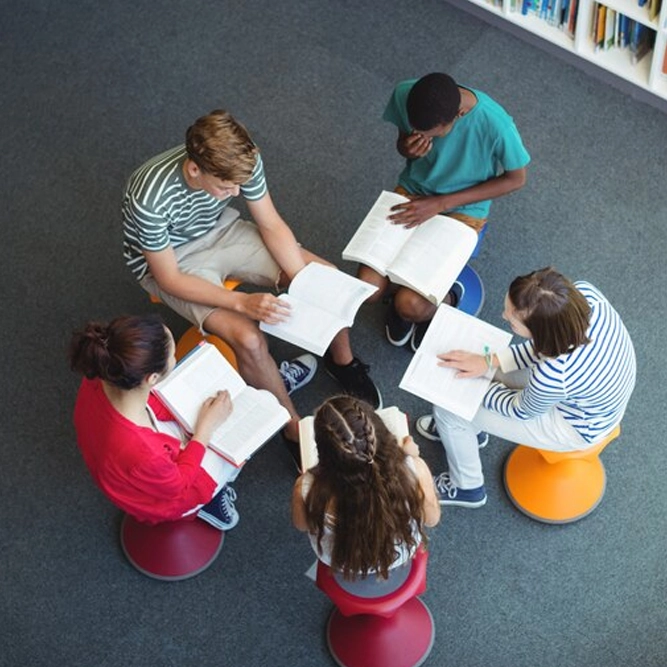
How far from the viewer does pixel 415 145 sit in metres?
2.90

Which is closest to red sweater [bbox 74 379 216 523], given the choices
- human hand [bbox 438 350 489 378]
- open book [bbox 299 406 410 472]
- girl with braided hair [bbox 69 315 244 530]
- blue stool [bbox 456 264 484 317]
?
girl with braided hair [bbox 69 315 244 530]

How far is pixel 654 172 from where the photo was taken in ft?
12.0

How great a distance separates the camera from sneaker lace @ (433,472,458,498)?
2.96 metres

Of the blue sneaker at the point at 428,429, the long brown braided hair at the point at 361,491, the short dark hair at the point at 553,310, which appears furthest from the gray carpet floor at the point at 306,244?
the short dark hair at the point at 553,310

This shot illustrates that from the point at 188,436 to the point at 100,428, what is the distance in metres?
0.35

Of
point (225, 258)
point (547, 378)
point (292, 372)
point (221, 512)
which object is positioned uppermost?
point (547, 378)

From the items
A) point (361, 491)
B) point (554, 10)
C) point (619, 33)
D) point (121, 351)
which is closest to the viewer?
point (361, 491)

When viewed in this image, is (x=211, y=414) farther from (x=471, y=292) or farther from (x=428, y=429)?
(x=471, y=292)

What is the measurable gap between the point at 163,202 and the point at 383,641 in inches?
56.2

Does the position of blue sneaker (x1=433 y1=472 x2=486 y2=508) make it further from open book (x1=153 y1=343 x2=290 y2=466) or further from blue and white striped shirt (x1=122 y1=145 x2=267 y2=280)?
blue and white striped shirt (x1=122 y1=145 x2=267 y2=280)

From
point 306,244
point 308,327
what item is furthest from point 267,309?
point 306,244

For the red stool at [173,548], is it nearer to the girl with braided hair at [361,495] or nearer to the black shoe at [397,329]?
the girl with braided hair at [361,495]

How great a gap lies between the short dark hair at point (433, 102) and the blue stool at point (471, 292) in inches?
31.0

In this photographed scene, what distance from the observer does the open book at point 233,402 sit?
8.65ft
